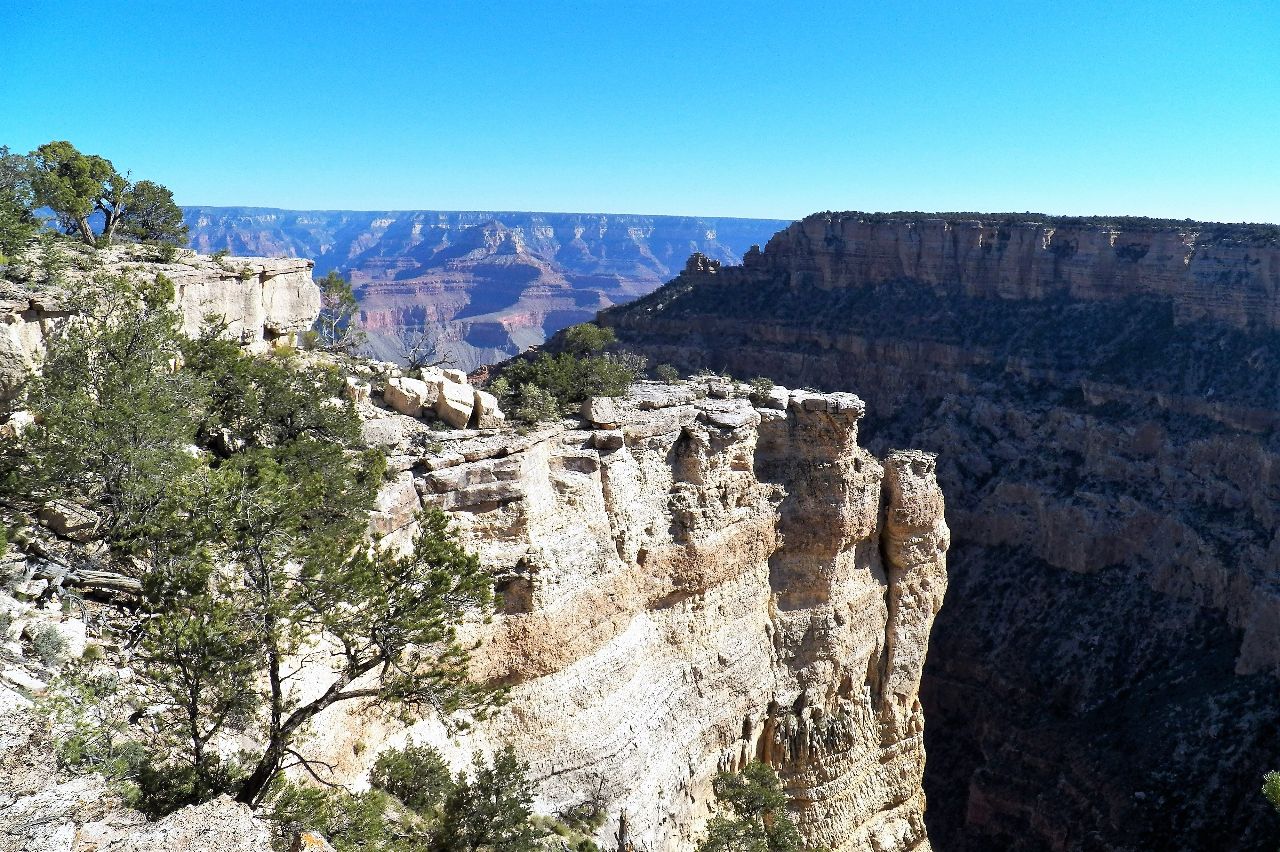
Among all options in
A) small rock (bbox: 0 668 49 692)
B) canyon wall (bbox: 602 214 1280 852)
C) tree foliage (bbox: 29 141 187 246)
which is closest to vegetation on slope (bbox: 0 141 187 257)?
tree foliage (bbox: 29 141 187 246)

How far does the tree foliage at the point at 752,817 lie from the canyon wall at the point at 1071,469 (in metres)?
20.3

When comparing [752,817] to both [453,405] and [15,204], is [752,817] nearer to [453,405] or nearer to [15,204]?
[453,405]

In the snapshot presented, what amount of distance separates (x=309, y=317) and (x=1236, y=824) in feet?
116

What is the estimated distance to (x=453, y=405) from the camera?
18.8m

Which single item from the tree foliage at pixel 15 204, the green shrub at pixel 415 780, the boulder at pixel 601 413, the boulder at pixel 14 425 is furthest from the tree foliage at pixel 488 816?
the tree foliage at pixel 15 204

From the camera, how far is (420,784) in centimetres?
1478

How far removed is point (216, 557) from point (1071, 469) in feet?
159

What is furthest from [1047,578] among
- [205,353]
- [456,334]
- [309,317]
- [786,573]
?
[456,334]

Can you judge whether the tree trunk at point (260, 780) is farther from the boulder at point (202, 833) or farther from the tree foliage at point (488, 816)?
the tree foliage at point (488, 816)

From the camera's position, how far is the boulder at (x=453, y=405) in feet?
62.0

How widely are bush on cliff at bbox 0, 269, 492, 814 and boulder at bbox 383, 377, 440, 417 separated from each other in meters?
3.63

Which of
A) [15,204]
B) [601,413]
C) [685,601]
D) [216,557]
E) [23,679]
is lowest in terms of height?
[685,601]

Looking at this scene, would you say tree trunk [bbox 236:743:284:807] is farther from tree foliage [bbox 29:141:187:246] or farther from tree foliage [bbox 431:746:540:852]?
tree foliage [bbox 29:141:187:246]

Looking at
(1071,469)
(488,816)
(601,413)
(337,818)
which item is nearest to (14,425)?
(337,818)
